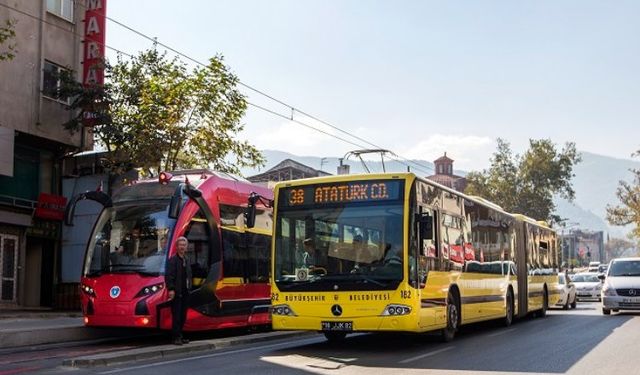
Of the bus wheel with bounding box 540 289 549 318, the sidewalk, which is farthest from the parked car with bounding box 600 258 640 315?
the sidewalk

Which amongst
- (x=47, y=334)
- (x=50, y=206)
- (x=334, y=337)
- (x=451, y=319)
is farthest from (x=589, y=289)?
(x=47, y=334)

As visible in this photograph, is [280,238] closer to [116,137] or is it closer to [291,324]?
[291,324]

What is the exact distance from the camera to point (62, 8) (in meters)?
27.2

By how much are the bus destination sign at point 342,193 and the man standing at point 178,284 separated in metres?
1.99

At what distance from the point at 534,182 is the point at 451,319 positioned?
66677 millimetres

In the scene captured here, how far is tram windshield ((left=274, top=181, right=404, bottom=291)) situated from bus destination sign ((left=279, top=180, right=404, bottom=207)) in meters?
0.05

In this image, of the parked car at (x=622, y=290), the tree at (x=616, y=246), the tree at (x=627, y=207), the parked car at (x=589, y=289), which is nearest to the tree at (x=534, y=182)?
the tree at (x=627, y=207)

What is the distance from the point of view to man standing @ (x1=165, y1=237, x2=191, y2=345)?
13.3 metres

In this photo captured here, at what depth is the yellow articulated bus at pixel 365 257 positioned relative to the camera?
468 inches

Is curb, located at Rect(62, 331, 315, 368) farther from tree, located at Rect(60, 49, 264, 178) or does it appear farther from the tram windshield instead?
tree, located at Rect(60, 49, 264, 178)

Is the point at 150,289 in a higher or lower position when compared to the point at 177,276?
lower

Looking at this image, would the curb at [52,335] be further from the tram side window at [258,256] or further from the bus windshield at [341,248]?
the bus windshield at [341,248]

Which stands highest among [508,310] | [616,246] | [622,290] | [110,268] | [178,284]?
[616,246]

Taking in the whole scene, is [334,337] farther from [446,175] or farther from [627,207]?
[446,175]
